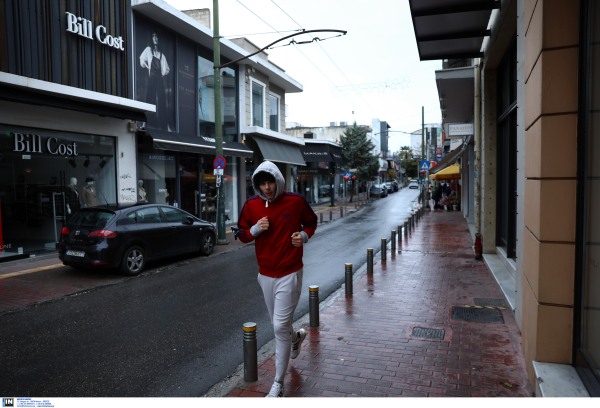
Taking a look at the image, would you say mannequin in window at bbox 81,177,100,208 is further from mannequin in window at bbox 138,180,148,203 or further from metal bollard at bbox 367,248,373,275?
metal bollard at bbox 367,248,373,275

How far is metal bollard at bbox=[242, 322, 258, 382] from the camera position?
3986mm

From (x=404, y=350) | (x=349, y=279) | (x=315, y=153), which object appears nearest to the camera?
(x=404, y=350)

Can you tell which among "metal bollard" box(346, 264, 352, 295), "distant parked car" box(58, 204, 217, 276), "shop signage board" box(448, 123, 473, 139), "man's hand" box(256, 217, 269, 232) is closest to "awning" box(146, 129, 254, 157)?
"distant parked car" box(58, 204, 217, 276)

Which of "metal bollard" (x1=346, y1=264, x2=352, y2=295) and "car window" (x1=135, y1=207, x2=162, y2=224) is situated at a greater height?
"car window" (x1=135, y1=207, x2=162, y2=224)

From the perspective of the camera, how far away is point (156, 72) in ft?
50.7

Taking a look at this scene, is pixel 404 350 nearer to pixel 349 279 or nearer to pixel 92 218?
pixel 349 279

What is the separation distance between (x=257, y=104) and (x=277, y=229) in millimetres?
19275

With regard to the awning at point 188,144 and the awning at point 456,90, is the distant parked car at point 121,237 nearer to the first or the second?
the awning at point 188,144

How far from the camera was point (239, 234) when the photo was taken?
13.3 ft

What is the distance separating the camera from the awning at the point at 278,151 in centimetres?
2136

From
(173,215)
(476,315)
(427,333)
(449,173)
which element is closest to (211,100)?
(173,215)

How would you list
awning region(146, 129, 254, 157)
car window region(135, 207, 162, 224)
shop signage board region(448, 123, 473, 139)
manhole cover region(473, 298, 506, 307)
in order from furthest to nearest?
awning region(146, 129, 254, 157)
shop signage board region(448, 123, 473, 139)
car window region(135, 207, 162, 224)
manhole cover region(473, 298, 506, 307)

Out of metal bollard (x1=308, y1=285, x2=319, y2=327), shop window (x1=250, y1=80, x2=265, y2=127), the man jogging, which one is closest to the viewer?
the man jogging

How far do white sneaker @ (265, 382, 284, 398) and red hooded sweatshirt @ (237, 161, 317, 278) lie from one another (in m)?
0.95
